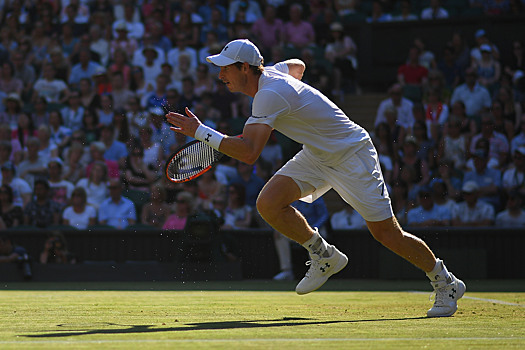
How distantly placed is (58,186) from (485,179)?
19.5 feet

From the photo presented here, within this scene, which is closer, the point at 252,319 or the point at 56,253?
the point at 252,319

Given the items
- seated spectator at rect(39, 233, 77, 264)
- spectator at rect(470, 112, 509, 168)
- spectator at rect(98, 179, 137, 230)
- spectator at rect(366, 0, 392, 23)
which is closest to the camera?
seated spectator at rect(39, 233, 77, 264)

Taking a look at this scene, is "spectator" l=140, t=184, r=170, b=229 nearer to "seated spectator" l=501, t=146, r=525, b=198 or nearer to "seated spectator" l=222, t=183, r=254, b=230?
"seated spectator" l=222, t=183, r=254, b=230

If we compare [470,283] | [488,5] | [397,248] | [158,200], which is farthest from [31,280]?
[488,5]

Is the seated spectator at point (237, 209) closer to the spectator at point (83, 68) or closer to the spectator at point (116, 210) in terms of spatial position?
the spectator at point (116, 210)

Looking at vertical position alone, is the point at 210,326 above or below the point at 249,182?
above

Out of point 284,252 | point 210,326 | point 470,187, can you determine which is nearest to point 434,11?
point 470,187

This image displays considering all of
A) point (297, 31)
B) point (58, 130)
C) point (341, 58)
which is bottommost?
point (58, 130)

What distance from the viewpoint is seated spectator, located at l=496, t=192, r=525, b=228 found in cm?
1172

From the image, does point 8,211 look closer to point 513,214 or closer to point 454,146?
point 454,146

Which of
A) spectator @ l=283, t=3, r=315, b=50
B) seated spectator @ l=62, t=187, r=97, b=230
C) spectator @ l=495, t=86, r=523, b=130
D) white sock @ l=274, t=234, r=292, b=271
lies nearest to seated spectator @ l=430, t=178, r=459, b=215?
white sock @ l=274, t=234, r=292, b=271

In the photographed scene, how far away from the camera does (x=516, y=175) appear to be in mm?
12172

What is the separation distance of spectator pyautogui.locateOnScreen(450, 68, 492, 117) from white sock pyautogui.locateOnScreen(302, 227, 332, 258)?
7.84m

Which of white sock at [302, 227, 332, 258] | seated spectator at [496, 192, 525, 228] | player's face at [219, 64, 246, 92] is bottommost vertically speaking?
seated spectator at [496, 192, 525, 228]
